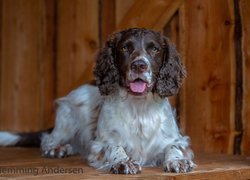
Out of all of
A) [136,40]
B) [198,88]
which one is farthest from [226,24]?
[136,40]

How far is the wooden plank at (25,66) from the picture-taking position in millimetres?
5586

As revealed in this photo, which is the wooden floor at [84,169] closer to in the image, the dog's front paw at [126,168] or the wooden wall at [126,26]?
the dog's front paw at [126,168]

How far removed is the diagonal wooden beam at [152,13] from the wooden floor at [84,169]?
3.74 feet

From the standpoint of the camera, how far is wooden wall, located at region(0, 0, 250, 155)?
4180mm

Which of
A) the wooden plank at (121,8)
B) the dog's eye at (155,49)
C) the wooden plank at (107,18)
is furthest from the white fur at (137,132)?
the wooden plank at (107,18)

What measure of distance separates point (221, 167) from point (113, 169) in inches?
28.6

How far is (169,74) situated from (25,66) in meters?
2.35

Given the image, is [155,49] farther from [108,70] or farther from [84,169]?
[84,169]

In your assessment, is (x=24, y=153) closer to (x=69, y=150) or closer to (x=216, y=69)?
(x=69, y=150)

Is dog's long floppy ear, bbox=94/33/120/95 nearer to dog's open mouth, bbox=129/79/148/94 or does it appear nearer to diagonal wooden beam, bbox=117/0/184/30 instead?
dog's open mouth, bbox=129/79/148/94

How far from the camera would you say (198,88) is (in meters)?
4.37

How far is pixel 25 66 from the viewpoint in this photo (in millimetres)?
5668

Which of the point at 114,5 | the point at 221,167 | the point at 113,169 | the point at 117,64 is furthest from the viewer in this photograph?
the point at 114,5

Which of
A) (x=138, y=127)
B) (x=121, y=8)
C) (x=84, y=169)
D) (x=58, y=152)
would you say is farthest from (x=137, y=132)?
(x=121, y=8)
